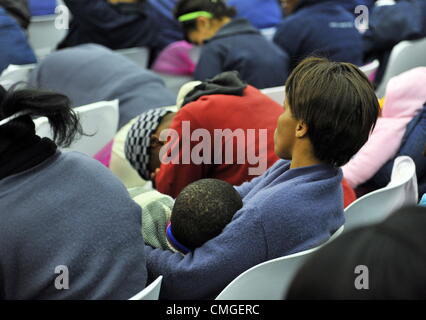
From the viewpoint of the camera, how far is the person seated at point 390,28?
10.3 feet

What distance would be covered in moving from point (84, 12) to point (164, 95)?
111 centimetres

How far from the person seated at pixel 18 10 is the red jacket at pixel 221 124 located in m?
1.91

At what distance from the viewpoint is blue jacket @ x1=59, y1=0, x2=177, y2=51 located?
3441 mm

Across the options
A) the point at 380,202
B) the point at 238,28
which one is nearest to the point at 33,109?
the point at 380,202

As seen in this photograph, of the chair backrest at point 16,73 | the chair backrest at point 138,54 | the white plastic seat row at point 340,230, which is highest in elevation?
the white plastic seat row at point 340,230

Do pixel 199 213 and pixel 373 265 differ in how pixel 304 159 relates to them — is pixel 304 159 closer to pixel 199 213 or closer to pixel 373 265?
pixel 199 213

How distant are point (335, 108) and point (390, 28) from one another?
2102 millimetres

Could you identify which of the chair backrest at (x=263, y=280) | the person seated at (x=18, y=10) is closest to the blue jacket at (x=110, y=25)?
the person seated at (x=18, y=10)

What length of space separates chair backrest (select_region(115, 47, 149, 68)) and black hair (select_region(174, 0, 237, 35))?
0.28 metres

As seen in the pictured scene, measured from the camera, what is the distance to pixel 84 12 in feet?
11.3

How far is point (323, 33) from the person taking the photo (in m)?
3.23

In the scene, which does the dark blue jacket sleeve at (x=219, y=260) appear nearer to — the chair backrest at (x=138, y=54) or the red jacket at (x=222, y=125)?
the red jacket at (x=222, y=125)

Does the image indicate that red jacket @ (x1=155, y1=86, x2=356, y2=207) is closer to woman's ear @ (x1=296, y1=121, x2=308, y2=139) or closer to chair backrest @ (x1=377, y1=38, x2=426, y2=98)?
woman's ear @ (x1=296, y1=121, x2=308, y2=139)

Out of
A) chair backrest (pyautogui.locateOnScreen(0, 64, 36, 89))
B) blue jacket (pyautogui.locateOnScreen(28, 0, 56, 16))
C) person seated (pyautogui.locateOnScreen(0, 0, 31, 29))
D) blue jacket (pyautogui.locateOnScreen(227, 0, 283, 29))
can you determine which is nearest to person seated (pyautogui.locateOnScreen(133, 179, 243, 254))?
chair backrest (pyautogui.locateOnScreen(0, 64, 36, 89))
